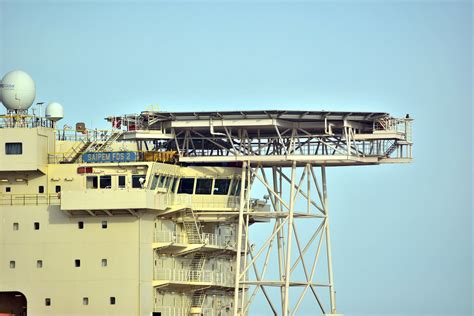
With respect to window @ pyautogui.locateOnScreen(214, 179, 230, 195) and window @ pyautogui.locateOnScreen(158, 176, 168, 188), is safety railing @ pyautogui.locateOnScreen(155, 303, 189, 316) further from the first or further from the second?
window @ pyautogui.locateOnScreen(214, 179, 230, 195)

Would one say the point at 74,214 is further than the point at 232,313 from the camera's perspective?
No

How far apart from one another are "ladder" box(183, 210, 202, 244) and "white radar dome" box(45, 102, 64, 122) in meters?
11.5

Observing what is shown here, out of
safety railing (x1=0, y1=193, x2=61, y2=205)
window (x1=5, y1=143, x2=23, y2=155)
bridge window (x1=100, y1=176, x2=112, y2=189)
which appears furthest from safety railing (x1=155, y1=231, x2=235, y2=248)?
window (x1=5, y1=143, x2=23, y2=155)

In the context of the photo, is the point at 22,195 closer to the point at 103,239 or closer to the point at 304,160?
the point at 103,239

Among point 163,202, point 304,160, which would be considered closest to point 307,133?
point 304,160

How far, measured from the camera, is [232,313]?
13088 cm

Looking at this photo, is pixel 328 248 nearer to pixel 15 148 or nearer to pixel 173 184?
pixel 173 184

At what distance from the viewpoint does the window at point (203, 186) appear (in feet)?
415

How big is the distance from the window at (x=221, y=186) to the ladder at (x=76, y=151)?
8.62m

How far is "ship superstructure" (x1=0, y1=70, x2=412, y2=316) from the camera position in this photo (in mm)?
121625

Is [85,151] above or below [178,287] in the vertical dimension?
above

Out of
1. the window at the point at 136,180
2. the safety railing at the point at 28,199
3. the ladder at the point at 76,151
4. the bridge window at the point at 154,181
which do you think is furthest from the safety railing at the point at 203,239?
the ladder at the point at 76,151

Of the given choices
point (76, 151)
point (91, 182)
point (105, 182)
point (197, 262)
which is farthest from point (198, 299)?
point (76, 151)

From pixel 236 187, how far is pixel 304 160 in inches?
247
